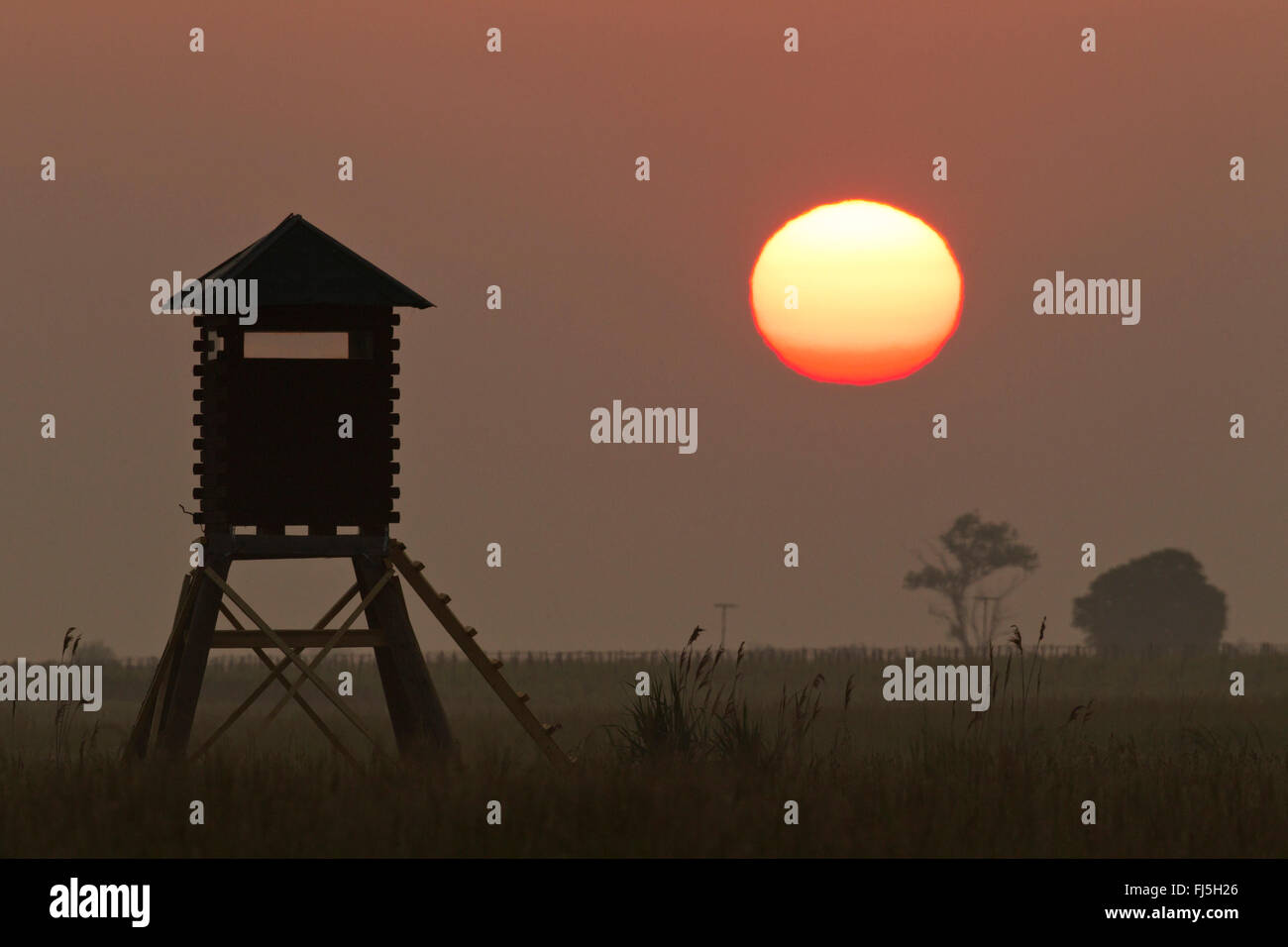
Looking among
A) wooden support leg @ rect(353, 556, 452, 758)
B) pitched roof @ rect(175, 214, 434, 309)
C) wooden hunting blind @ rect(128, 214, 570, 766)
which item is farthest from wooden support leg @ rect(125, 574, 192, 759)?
pitched roof @ rect(175, 214, 434, 309)

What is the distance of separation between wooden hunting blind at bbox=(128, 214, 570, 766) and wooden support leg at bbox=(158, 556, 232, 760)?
0.04 ft

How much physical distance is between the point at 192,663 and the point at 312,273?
4.40m

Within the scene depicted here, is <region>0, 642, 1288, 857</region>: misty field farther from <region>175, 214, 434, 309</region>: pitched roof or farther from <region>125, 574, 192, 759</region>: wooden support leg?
<region>175, 214, 434, 309</region>: pitched roof

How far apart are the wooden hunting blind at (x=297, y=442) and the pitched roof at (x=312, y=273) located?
1 cm

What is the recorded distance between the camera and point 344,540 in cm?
1805

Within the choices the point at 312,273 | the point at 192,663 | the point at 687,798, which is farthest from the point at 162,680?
the point at 687,798

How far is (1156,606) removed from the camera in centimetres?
8488

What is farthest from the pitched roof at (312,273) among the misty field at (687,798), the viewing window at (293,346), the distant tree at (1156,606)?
the distant tree at (1156,606)

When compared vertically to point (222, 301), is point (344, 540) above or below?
below

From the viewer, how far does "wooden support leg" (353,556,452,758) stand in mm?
18359

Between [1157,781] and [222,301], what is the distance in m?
10.8

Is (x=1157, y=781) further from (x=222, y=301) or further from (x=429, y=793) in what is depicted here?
Result: (x=222, y=301)

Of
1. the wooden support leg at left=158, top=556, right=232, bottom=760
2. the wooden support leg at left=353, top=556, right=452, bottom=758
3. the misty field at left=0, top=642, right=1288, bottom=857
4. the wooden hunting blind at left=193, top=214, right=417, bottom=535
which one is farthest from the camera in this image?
the wooden support leg at left=353, top=556, right=452, bottom=758
